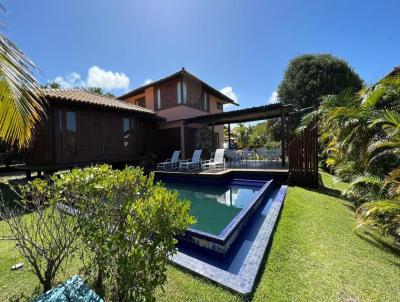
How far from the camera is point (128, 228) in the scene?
98.7 inches

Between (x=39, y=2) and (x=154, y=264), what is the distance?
10074mm

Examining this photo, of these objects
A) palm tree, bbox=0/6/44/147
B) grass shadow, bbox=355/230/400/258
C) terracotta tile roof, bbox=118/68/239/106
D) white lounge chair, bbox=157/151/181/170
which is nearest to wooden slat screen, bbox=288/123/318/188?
grass shadow, bbox=355/230/400/258

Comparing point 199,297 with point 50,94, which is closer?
point 199,297

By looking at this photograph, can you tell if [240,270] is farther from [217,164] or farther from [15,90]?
[217,164]

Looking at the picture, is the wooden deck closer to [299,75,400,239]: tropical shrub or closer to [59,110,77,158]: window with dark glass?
[299,75,400,239]: tropical shrub

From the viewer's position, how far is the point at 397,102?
7000 mm

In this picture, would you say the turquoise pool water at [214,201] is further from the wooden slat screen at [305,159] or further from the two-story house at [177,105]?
the two-story house at [177,105]

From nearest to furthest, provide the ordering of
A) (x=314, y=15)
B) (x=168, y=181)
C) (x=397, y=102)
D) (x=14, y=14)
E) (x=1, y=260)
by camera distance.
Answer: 1. (x=14, y=14)
2. (x=1, y=260)
3. (x=397, y=102)
4. (x=314, y=15)
5. (x=168, y=181)

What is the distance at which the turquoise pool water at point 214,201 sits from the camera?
271 inches

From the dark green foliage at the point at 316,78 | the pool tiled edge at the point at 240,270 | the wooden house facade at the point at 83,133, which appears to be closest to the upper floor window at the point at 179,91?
the wooden house facade at the point at 83,133

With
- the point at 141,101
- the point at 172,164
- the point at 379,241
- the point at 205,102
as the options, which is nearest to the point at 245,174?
the point at 172,164

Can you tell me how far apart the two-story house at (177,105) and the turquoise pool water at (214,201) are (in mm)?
5667

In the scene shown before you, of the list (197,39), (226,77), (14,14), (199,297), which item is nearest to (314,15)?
(197,39)

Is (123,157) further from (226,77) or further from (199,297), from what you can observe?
(226,77)
